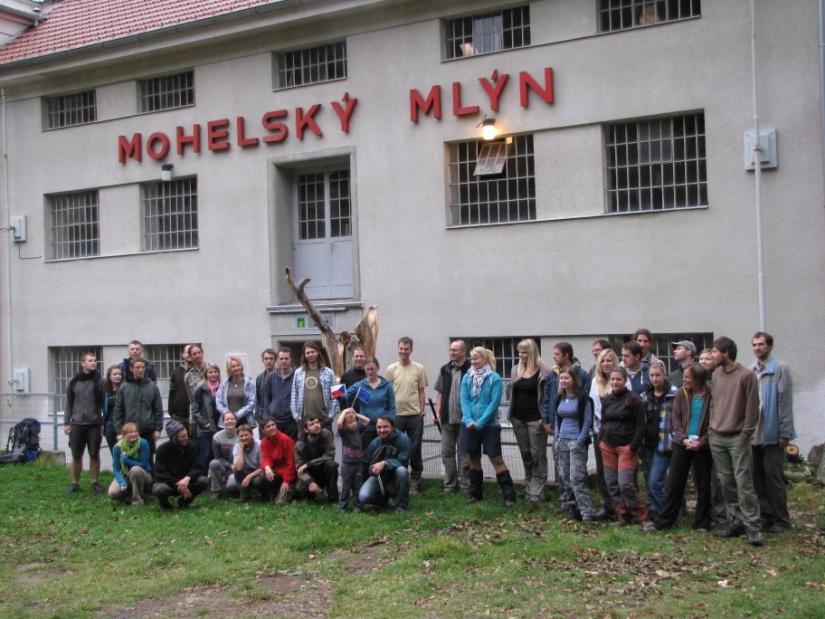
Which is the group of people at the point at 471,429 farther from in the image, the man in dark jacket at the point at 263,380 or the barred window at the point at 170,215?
the barred window at the point at 170,215

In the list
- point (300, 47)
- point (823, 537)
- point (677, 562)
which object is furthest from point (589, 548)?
point (300, 47)

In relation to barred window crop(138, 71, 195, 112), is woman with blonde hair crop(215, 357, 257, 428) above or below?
below

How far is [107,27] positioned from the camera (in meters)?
20.8

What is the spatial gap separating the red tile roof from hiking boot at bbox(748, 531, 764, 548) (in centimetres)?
1245

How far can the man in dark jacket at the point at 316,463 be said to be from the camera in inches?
508

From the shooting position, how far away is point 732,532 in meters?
10.3

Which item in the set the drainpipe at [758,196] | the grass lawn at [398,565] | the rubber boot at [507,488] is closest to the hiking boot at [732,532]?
the grass lawn at [398,565]

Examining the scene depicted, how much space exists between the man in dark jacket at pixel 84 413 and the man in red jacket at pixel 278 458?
10.1 ft

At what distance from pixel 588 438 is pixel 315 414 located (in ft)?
12.6

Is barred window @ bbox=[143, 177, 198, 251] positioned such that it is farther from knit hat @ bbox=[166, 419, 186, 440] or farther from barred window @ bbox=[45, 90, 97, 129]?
knit hat @ bbox=[166, 419, 186, 440]

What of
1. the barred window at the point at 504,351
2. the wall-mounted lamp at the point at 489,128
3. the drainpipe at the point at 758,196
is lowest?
the barred window at the point at 504,351

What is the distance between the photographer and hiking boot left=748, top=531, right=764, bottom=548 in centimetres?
999

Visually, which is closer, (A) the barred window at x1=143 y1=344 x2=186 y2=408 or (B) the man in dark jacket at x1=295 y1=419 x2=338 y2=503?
(B) the man in dark jacket at x1=295 y1=419 x2=338 y2=503

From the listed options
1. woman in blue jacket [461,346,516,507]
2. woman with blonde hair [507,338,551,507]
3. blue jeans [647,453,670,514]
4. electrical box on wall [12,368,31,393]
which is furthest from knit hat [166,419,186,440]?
electrical box on wall [12,368,31,393]
